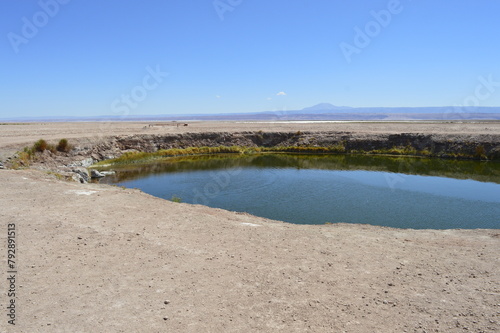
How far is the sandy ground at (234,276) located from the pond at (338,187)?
483cm

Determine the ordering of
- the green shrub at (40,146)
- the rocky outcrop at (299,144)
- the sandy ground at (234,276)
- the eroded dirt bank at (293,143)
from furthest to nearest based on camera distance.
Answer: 1. the rocky outcrop at (299,144)
2. the eroded dirt bank at (293,143)
3. the green shrub at (40,146)
4. the sandy ground at (234,276)

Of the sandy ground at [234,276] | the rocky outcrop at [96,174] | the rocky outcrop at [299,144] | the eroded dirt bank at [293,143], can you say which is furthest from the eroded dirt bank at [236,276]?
the eroded dirt bank at [293,143]

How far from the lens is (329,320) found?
6344mm

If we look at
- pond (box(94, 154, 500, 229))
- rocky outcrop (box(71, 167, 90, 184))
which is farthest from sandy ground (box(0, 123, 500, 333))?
rocky outcrop (box(71, 167, 90, 184))

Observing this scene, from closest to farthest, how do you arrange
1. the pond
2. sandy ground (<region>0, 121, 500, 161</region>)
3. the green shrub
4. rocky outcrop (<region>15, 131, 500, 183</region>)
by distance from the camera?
the pond, the green shrub, rocky outcrop (<region>15, 131, 500, 183</region>), sandy ground (<region>0, 121, 500, 161</region>)

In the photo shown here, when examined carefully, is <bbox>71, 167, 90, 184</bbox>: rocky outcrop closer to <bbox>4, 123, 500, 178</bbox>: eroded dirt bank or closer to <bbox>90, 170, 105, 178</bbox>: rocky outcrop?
<bbox>90, 170, 105, 178</bbox>: rocky outcrop

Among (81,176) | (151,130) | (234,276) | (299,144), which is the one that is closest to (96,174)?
(81,176)

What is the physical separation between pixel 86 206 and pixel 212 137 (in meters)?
36.1

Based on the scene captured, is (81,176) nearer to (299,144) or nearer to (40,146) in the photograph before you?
(40,146)

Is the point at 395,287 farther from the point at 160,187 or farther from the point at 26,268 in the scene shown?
the point at 160,187

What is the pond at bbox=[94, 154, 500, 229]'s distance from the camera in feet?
57.1

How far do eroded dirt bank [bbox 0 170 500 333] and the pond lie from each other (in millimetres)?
4851

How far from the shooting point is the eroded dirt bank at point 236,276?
628cm

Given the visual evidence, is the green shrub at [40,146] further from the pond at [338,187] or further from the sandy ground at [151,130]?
the pond at [338,187]
